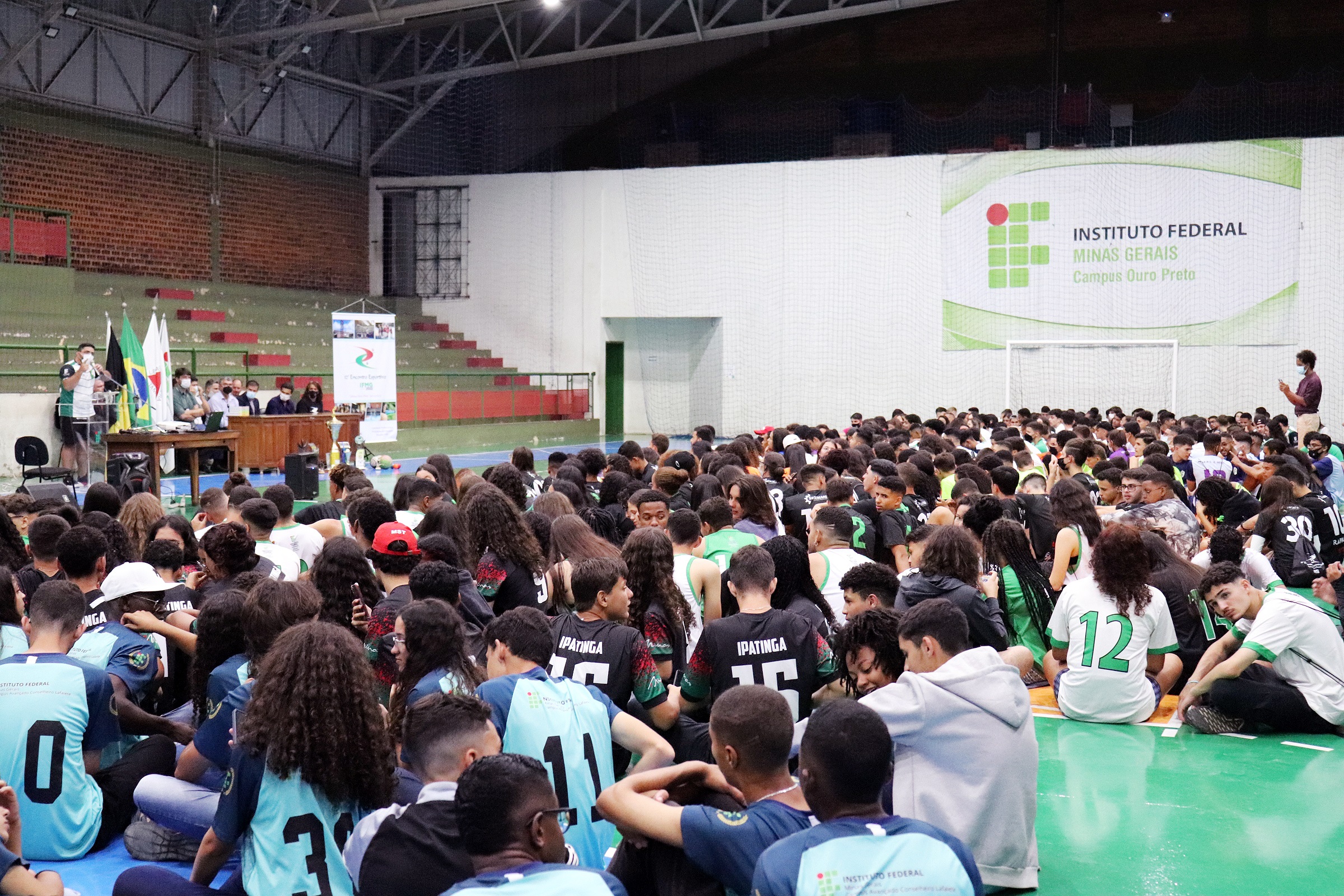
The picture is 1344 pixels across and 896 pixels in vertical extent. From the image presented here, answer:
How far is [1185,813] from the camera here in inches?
198

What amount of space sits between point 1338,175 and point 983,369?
7.32 meters

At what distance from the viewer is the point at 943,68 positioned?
27234mm

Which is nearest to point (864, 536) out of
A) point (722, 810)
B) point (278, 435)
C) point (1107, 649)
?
point (1107, 649)

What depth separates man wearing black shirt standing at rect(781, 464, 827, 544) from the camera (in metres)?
7.82

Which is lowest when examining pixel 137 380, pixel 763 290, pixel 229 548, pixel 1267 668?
pixel 1267 668

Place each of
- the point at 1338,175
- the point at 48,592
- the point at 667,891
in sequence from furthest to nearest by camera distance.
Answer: the point at 1338,175 < the point at 48,592 < the point at 667,891

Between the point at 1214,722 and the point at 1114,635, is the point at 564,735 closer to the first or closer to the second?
the point at 1114,635

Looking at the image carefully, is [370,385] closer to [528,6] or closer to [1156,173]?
[528,6]

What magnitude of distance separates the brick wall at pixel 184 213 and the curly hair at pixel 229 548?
18327 millimetres

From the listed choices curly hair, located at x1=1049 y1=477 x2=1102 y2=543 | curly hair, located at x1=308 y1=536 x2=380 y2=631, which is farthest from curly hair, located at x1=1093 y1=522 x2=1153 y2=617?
curly hair, located at x1=308 y1=536 x2=380 y2=631

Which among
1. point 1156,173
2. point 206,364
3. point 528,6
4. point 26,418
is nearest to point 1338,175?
point 1156,173

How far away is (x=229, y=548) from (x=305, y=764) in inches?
86.6

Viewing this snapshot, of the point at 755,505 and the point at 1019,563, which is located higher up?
the point at 755,505

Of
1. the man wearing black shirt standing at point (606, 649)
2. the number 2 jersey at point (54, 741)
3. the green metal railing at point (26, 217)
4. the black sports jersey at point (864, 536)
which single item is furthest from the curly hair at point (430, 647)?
the green metal railing at point (26, 217)
